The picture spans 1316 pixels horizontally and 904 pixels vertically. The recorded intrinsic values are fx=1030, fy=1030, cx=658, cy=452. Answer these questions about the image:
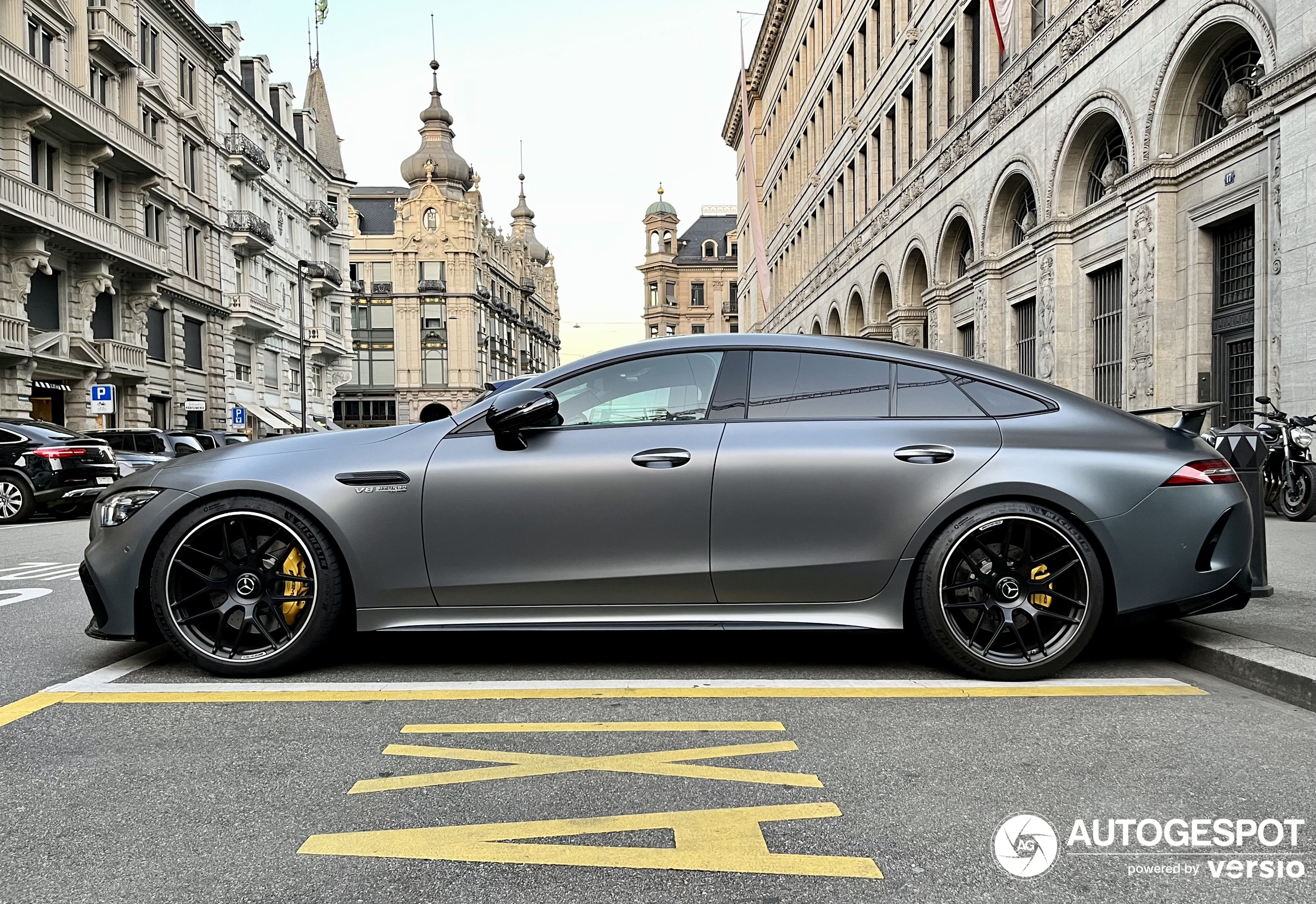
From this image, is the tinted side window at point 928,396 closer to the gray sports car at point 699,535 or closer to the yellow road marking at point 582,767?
the gray sports car at point 699,535

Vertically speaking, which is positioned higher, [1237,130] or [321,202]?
[321,202]

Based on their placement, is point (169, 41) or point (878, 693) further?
point (169, 41)

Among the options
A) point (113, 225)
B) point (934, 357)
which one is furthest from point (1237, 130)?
point (113, 225)

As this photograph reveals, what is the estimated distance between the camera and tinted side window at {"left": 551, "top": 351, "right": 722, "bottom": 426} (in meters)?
4.27

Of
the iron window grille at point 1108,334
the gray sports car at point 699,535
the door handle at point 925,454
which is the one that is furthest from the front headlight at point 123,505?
the iron window grille at point 1108,334

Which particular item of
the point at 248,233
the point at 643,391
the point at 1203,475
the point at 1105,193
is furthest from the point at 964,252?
the point at 248,233

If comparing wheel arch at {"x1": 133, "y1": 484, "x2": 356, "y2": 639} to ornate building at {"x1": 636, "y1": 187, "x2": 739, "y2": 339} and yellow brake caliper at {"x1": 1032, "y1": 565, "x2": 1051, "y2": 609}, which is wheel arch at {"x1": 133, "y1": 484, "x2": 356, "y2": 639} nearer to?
yellow brake caliper at {"x1": 1032, "y1": 565, "x2": 1051, "y2": 609}

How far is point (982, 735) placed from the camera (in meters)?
3.37

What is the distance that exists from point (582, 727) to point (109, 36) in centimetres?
3326

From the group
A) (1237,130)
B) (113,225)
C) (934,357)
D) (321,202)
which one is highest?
(321,202)

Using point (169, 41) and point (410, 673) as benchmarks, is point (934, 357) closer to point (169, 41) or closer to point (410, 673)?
point (410, 673)

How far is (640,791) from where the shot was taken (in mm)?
2848

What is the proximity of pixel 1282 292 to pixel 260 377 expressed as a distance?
40.3 m

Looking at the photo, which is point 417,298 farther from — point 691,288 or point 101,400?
point 101,400
